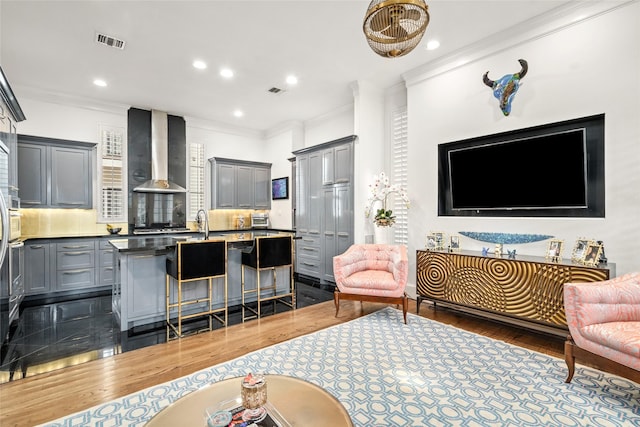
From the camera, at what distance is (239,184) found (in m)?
6.91

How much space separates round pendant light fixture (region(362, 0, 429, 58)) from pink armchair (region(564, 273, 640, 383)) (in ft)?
6.81

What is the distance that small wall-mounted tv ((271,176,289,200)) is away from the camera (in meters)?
6.96

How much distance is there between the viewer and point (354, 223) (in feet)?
15.9

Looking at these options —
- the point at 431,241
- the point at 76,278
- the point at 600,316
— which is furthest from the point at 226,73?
the point at 600,316

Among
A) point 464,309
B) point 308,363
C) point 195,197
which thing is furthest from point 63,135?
point 464,309

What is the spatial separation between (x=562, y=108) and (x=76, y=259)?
6.65 meters

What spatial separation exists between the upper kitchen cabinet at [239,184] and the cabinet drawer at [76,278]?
2.49 m

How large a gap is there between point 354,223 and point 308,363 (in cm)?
260

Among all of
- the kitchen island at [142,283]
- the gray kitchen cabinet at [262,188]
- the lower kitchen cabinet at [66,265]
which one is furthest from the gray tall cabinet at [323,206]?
the lower kitchen cabinet at [66,265]

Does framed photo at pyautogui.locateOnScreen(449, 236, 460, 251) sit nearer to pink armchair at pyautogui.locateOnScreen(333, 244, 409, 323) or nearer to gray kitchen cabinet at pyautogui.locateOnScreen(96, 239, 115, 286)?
pink armchair at pyautogui.locateOnScreen(333, 244, 409, 323)

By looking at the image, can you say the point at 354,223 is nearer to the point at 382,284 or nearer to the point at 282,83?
the point at 382,284

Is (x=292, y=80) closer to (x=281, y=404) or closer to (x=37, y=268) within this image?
(x=281, y=404)

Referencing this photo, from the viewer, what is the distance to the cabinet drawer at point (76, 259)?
4.66 meters

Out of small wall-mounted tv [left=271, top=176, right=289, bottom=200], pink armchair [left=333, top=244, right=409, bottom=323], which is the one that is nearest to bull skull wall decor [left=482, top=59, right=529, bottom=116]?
pink armchair [left=333, top=244, right=409, bottom=323]
